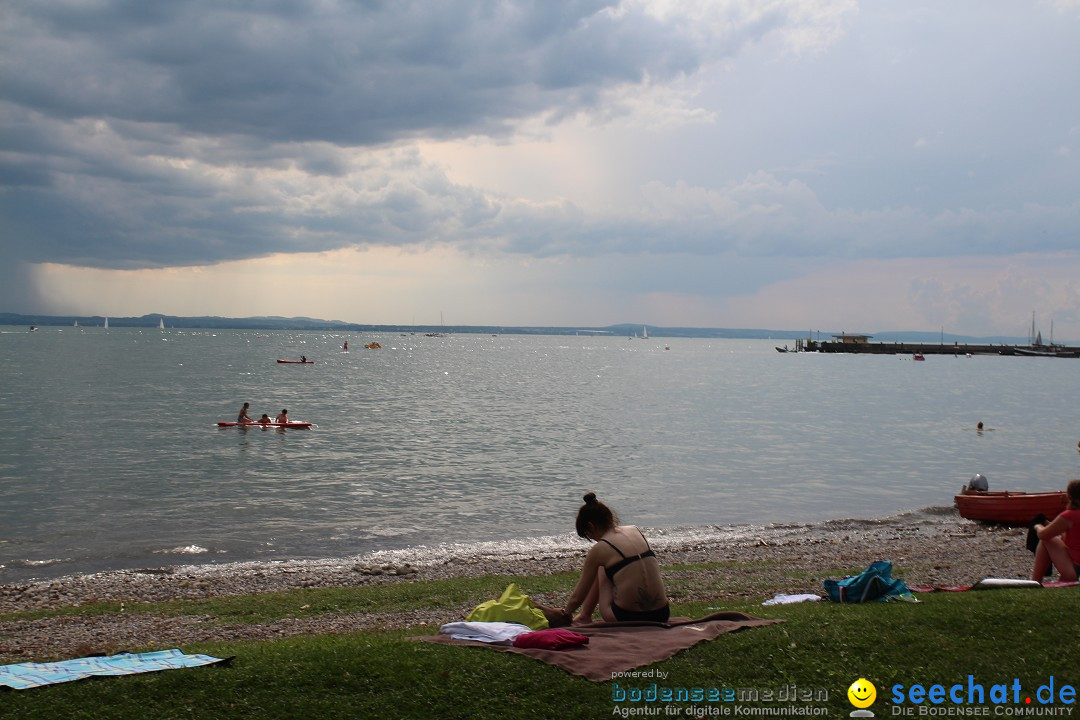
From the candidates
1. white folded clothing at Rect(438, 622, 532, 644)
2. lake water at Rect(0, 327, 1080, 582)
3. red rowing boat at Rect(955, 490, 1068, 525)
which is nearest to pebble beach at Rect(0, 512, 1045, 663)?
red rowing boat at Rect(955, 490, 1068, 525)

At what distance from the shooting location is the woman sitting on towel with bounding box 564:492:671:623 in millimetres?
9297

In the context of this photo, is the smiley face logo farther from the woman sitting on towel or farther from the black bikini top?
the black bikini top

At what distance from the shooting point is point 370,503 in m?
28.3

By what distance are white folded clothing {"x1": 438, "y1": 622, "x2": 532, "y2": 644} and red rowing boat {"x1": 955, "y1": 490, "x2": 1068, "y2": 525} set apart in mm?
21738

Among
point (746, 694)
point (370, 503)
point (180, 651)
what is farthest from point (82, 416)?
point (746, 694)

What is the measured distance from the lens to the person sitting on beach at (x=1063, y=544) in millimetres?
12125

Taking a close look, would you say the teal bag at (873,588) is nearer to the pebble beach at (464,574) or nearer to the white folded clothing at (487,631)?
the pebble beach at (464,574)

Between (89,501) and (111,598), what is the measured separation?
1330 cm

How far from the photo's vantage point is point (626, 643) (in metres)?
8.61

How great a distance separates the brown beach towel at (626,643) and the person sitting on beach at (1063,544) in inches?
210

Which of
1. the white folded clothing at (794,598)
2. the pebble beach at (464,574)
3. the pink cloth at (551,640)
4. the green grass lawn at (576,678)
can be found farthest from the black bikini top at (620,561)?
the pebble beach at (464,574)

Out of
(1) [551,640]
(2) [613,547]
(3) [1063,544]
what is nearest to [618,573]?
(2) [613,547]

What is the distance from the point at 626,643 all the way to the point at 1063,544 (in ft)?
24.8

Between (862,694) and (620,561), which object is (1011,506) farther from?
(862,694)
